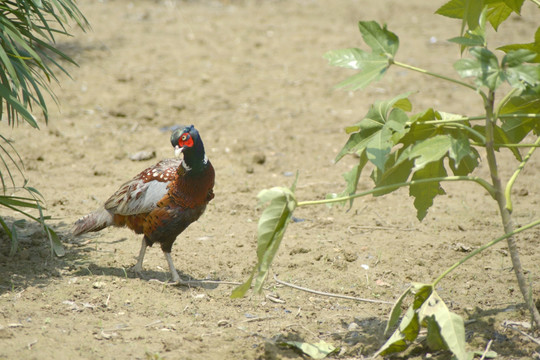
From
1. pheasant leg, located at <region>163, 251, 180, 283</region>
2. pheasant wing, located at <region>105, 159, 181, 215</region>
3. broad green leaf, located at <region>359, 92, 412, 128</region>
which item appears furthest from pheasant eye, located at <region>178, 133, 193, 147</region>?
broad green leaf, located at <region>359, 92, 412, 128</region>

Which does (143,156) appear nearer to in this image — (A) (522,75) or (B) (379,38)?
(B) (379,38)

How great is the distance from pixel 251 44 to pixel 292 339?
629 cm

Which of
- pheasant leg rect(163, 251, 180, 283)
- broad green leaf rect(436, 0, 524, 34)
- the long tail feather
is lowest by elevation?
pheasant leg rect(163, 251, 180, 283)

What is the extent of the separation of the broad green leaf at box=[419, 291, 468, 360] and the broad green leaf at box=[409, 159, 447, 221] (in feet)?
1.94

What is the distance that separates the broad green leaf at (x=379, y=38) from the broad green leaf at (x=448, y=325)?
1.05 meters

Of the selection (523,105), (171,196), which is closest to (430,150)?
(523,105)

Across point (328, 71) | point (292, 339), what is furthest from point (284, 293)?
point (328, 71)

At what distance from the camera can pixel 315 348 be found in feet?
9.75

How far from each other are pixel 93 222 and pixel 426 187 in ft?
7.46

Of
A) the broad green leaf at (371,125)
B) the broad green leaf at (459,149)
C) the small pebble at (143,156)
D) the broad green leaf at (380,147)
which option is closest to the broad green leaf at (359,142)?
the broad green leaf at (371,125)

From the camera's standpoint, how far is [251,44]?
345 inches

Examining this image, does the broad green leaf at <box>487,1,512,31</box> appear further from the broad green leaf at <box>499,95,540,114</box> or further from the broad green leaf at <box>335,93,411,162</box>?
the broad green leaf at <box>335,93,411,162</box>

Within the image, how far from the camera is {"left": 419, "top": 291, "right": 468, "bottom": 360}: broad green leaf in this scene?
2.46 meters

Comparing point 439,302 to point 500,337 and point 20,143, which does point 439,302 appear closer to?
point 500,337
